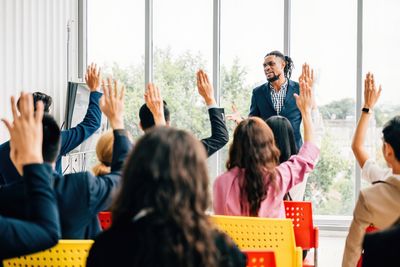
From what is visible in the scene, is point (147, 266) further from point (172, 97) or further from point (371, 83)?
point (172, 97)

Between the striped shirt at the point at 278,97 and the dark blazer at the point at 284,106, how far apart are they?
32 millimetres

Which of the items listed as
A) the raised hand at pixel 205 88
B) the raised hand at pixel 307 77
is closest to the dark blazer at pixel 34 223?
the raised hand at pixel 205 88

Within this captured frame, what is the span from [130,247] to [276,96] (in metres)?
4.49

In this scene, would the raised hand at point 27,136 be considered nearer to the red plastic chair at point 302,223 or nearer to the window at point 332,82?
the red plastic chair at point 302,223

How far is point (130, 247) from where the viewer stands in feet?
4.65

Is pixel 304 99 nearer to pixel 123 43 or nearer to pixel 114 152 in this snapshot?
pixel 114 152

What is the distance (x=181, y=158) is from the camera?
Result: 1444mm

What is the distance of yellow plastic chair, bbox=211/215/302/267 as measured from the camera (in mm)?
2467

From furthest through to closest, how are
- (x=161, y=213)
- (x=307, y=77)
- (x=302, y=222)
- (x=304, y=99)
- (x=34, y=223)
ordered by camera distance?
(x=307, y=77), (x=302, y=222), (x=304, y=99), (x=34, y=223), (x=161, y=213)

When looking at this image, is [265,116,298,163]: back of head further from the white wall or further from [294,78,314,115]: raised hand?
the white wall

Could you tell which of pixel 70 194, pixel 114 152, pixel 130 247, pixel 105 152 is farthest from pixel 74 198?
pixel 105 152

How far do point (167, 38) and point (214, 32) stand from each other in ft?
2.04

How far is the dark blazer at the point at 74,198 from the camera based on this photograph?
1892 millimetres

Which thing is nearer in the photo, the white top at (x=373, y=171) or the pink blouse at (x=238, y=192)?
the white top at (x=373, y=171)
